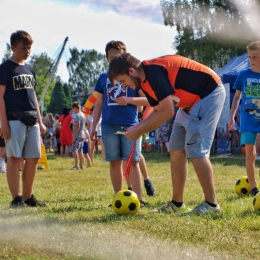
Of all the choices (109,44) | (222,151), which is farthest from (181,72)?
(222,151)

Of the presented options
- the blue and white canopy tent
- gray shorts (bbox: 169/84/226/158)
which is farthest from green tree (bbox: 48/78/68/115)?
gray shorts (bbox: 169/84/226/158)

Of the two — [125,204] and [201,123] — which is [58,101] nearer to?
[125,204]

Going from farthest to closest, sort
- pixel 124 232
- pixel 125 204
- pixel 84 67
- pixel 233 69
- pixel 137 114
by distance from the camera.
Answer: pixel 84 67 → pixel 233 69 → pixel 137 114 → pixel 125 204 → pixel 124 232

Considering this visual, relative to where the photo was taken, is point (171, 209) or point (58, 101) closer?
point (171, 209)

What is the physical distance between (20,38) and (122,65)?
76.5 inches

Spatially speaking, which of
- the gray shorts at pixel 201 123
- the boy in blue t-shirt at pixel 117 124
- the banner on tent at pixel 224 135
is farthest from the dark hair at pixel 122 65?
the banner on tent at pixel 224 135

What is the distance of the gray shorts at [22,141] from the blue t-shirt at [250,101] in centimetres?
252

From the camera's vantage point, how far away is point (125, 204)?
4965 millimetres

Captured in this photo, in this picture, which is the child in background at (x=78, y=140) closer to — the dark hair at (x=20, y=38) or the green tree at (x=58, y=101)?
the dark hair at (x=20, y=38)

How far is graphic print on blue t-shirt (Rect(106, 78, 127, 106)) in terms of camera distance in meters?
5.89

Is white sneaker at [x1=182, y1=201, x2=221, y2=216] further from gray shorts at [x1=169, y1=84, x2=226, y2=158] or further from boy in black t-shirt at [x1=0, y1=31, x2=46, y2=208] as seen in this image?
boy in black t-shirt at [x1=0, y1=31, x2=46, y2=208]

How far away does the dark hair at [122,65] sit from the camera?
14.1 feet

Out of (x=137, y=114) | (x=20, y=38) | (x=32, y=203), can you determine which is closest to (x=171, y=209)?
(x=137, y=114)

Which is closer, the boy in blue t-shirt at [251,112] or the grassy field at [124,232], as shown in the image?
the grassy field at [124,232]
